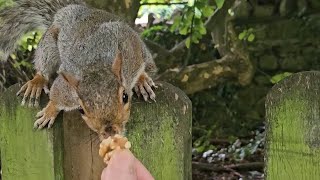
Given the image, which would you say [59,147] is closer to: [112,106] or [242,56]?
[112,106]

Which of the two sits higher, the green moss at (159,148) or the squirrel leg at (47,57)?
the squirrel leg at (47,57)

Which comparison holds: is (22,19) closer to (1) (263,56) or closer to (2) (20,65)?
(2) (20,65)

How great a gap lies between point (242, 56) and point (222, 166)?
1.70 ft

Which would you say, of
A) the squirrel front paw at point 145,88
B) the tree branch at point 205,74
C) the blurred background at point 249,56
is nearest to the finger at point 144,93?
A: the squirrel front paw at point 145,88

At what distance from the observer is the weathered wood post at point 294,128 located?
94 cm

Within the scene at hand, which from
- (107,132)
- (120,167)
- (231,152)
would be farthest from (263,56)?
(120,167)

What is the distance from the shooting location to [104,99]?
3.23ft

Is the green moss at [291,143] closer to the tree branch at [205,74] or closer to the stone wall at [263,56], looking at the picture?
the tree branch at [205,74]

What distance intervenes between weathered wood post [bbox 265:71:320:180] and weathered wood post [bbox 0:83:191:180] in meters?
0.14

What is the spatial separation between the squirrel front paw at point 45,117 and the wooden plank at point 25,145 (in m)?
0.01

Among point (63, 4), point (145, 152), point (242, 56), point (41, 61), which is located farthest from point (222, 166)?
point (145, 152)

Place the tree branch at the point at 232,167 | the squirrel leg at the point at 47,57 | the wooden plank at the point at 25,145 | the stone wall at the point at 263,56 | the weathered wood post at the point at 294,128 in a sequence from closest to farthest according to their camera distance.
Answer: the weathered wood post at the point at 294,128
the wooden plank at the point at 25,145
the squirrel leg at the point at 47,57
the tree branch at the point at 232,167
the stone wall at the point at 263,56

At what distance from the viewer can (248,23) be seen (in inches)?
134

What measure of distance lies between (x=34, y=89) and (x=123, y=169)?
15.8 inches
